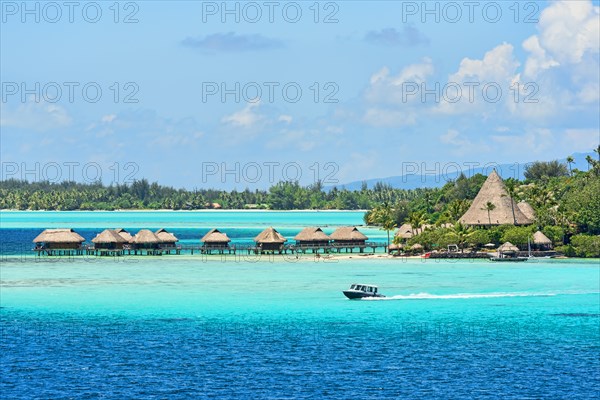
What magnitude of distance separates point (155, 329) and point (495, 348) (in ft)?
51.0

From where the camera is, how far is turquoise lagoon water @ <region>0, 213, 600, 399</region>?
3541cm

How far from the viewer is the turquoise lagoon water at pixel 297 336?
1394 inches

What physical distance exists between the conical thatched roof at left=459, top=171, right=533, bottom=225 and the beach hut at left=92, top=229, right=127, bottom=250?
34039 millimetres

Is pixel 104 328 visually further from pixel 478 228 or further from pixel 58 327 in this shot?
pixel 478 228

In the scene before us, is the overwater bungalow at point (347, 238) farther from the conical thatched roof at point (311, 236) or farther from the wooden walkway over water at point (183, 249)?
the conical thatched roof at point (311, 236)

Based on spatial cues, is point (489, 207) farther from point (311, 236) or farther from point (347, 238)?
point (311, 236)

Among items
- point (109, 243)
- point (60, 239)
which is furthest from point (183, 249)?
point (60, 239)

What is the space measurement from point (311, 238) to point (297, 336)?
56.1m

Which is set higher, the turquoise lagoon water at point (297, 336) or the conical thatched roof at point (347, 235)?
the conical thatched roof at point (347, 235)

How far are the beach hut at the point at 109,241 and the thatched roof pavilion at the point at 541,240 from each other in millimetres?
39311

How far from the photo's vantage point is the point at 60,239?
Result: 322ft

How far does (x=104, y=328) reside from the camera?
4728 centimetres

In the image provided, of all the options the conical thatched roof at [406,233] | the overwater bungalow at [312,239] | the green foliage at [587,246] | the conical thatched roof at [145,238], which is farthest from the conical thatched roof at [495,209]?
the conical thatched roof at [145,238]

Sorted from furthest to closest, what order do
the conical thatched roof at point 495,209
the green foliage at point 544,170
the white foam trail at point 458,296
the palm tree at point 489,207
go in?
the green foliage at point 544,170, the conical thatched roof at point 495,209, the palm tree at point 489,207, the white foam trail at point 458,296
